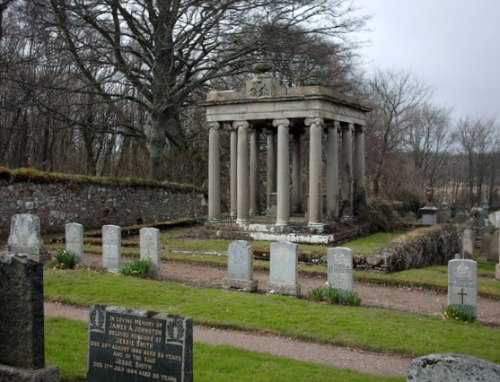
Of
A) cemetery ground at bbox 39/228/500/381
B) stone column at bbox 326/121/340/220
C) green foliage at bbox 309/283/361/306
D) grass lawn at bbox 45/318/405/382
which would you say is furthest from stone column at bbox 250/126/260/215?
grass lawn at bbox 45/318/405/382

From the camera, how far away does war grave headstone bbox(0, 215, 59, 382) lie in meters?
5.66

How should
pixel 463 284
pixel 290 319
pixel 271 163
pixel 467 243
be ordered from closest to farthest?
pixel 290 319
pixel 463 284
pixel 467 243
pixel 271 163

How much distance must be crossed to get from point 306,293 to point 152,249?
4042mm

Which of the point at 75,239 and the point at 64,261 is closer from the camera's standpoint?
the point at 64,261

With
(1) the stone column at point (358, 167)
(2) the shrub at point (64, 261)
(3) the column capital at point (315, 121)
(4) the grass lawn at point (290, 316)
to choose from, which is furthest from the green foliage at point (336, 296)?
(1) the stone column at point (358, 167)

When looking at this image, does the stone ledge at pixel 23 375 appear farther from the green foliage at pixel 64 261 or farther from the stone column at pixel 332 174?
the stone column at pixel 332 174

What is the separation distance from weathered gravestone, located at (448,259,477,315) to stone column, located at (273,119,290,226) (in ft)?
33.7

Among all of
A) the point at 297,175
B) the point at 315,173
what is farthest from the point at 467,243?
the point at 297,175

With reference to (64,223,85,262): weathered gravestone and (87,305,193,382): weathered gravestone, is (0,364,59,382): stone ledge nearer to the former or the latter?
(87,305,193,382): weathered gravestone

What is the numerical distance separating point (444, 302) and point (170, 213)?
65.7ft

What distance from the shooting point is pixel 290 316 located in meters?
10.0

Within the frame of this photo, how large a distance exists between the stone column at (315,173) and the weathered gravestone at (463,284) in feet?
32.0

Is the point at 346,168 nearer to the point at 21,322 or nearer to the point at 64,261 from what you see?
the point at 64,261

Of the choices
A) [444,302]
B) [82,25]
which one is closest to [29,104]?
[82,25]
